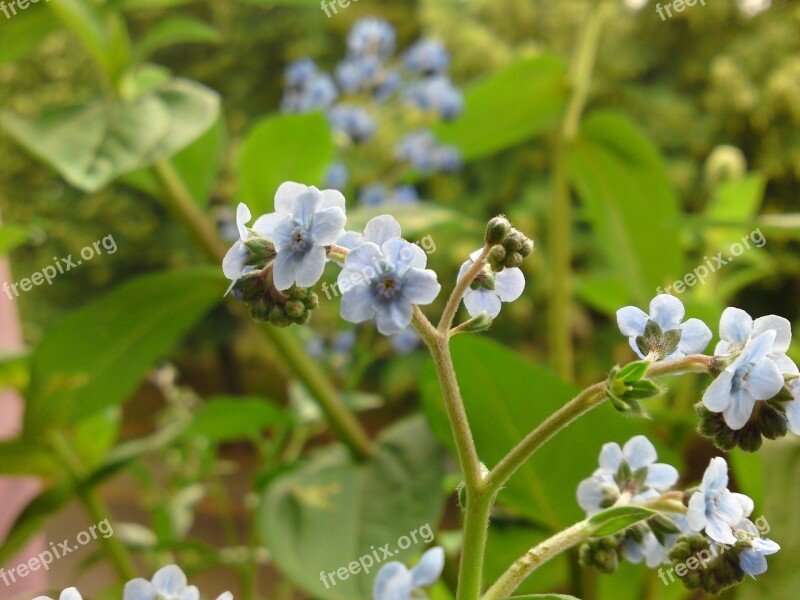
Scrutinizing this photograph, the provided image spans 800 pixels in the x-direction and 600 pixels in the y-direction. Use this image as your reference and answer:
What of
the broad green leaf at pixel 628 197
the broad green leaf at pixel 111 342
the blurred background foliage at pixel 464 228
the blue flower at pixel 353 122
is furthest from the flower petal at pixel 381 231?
the blue flower at pixel 353 122

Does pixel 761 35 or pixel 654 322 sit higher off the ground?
pixel 761 35

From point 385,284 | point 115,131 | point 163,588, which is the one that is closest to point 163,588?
point 163,588

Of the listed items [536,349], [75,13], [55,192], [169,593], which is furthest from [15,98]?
[169,593]

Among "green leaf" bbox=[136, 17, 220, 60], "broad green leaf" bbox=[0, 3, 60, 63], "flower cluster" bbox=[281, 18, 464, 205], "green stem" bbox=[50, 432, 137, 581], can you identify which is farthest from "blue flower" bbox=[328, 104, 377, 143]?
"green stem" bbox=[50, 432, 137, 581]

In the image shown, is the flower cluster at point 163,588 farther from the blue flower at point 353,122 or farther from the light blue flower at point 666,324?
the blue flower at point 353,122

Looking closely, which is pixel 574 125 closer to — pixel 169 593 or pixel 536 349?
pixel 169 593

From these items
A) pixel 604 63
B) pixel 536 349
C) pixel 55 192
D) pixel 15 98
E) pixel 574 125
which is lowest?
pixel 536 349
